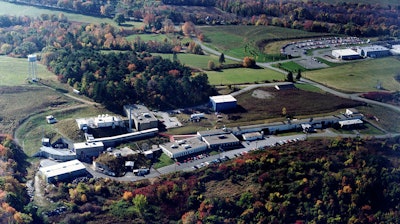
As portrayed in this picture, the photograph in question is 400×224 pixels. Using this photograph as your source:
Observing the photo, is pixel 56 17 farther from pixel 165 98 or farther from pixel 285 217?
pixel 285 217

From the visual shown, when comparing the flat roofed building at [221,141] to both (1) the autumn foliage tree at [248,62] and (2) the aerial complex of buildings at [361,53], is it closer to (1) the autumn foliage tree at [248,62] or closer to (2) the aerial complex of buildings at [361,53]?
(1) the autumn foliage tree at [248,62]

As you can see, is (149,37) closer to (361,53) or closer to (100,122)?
(361,53)

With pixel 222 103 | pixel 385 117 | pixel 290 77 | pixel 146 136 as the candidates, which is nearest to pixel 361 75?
pixel 290 77

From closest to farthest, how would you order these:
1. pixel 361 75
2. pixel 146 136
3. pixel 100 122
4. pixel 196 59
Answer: pixel 146 136
pixel 100 122
pixel 361 75
pixel 196 59

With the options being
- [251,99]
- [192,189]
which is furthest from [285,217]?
[251,99]

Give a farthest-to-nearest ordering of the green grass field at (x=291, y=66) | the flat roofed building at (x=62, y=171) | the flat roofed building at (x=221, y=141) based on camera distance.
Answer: the green grass field at (x=291, y=66) → the flat roofed building at (x=221, y=141) → the flat roofed building at (x=62, y=171)

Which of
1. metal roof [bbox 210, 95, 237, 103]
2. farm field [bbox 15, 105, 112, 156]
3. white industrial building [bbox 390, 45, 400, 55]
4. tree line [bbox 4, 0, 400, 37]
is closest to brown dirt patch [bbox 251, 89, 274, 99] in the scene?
metal roof [bbox 210, 95, 237, 103]

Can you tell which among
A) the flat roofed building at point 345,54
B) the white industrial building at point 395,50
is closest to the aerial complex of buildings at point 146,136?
the flat roofed building at point 345,54
